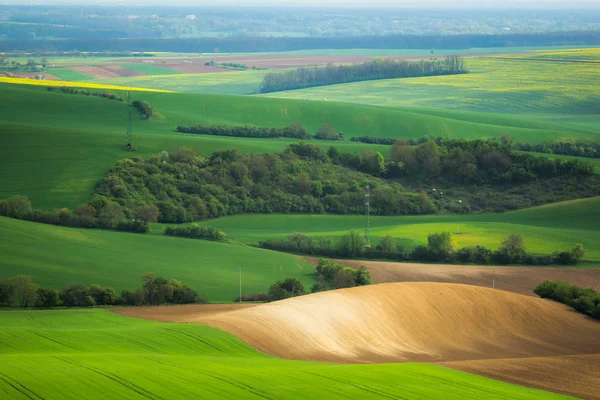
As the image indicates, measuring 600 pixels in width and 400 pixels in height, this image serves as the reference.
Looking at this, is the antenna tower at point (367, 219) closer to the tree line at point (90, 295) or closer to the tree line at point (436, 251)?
the tree line at point (436, 251)

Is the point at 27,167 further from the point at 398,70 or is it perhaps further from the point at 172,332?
the point at 398,70

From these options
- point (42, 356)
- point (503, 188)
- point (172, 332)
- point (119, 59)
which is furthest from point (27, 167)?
point (119, 59)

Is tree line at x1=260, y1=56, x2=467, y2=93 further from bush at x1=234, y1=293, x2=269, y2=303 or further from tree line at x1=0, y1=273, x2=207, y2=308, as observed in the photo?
tree line at x1=0, y1=273, x2=207, y2=308

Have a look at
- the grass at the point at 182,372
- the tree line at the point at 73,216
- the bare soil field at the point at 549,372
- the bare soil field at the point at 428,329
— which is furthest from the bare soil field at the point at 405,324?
the tree line at the point at 73,216

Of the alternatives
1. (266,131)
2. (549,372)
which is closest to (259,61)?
(266,131)

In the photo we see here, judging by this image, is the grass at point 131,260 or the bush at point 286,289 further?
the grass at point 131,260

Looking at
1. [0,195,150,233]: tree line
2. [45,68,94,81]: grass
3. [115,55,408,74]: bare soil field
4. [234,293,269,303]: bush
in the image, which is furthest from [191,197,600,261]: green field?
[115,55,408,74]: bare soil field
